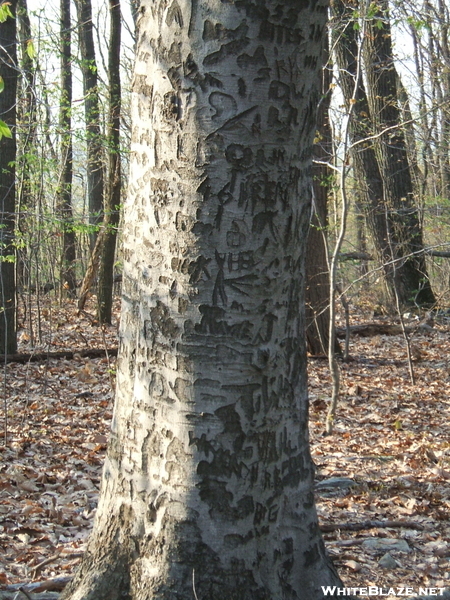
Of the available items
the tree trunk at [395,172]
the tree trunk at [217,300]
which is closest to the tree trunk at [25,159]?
the tree trunk at [217,300]

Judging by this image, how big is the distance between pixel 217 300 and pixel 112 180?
33.4ft

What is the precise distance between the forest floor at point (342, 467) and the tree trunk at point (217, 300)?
1.22 meters

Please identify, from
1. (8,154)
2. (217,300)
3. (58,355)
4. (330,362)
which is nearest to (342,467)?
(330,362)

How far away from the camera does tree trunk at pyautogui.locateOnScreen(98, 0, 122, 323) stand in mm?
11742

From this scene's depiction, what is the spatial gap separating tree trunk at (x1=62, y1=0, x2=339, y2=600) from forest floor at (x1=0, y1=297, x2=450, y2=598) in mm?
1215

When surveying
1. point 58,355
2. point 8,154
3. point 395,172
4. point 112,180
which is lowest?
point 58,355

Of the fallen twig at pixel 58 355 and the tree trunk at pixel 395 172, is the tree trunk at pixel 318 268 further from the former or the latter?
the fallen twig at pixel 58 355

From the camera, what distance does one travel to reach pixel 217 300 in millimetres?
2062

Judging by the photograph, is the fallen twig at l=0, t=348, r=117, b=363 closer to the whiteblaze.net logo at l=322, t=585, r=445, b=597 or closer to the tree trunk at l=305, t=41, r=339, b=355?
the tree trunk at l=305, t=41, r=339, b=355

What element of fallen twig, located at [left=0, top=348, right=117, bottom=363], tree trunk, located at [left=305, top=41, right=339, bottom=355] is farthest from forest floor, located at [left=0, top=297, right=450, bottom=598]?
tree trunk, located at [left=305, top=41, right=339, bottom=355]

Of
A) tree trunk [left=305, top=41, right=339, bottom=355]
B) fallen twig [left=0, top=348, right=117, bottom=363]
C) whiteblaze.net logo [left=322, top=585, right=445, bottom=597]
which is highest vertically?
tree trunk [left=305, top=41, right=339, bottom=355]

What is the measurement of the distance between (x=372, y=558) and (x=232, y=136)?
2.45m

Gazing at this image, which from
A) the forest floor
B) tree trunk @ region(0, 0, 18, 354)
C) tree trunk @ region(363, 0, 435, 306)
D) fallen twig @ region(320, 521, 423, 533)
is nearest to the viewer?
the forest floor

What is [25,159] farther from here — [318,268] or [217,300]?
[217,300]
